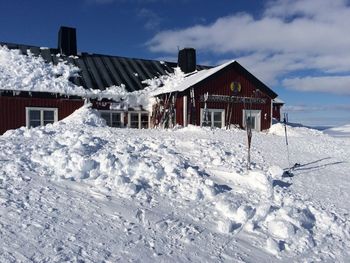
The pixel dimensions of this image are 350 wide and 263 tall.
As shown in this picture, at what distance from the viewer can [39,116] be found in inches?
755

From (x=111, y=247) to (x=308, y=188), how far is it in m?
6.75

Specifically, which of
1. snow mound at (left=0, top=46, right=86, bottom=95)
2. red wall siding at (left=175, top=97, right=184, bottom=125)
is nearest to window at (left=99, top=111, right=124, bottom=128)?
snow mound at (left=0, top=46, right=86, bottom=95)

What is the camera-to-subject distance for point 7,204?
6.45 meters

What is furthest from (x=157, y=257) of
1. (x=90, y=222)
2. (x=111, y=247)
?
(x=90, y=222)

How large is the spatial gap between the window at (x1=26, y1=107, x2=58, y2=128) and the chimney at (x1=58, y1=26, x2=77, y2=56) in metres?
6.03

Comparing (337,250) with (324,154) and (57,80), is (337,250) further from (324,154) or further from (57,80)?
(57,80)

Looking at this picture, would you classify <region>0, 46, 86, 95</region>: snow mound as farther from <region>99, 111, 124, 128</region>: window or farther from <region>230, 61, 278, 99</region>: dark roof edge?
<region>230, 61, 278, 99</region>: dark roof edge

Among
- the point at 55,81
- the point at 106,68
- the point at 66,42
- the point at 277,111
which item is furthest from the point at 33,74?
the point at 277,111

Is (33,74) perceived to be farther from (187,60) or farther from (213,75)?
(187,60)

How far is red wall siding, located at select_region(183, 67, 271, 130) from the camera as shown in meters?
20.9

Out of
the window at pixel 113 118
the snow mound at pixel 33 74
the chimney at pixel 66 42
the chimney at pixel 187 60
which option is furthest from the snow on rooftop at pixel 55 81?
the chimney at pixel 187 60

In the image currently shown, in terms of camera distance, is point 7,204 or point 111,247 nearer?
point 111,247

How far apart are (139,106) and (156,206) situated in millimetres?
14431

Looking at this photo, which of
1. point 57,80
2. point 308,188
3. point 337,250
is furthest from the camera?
point 57,80
